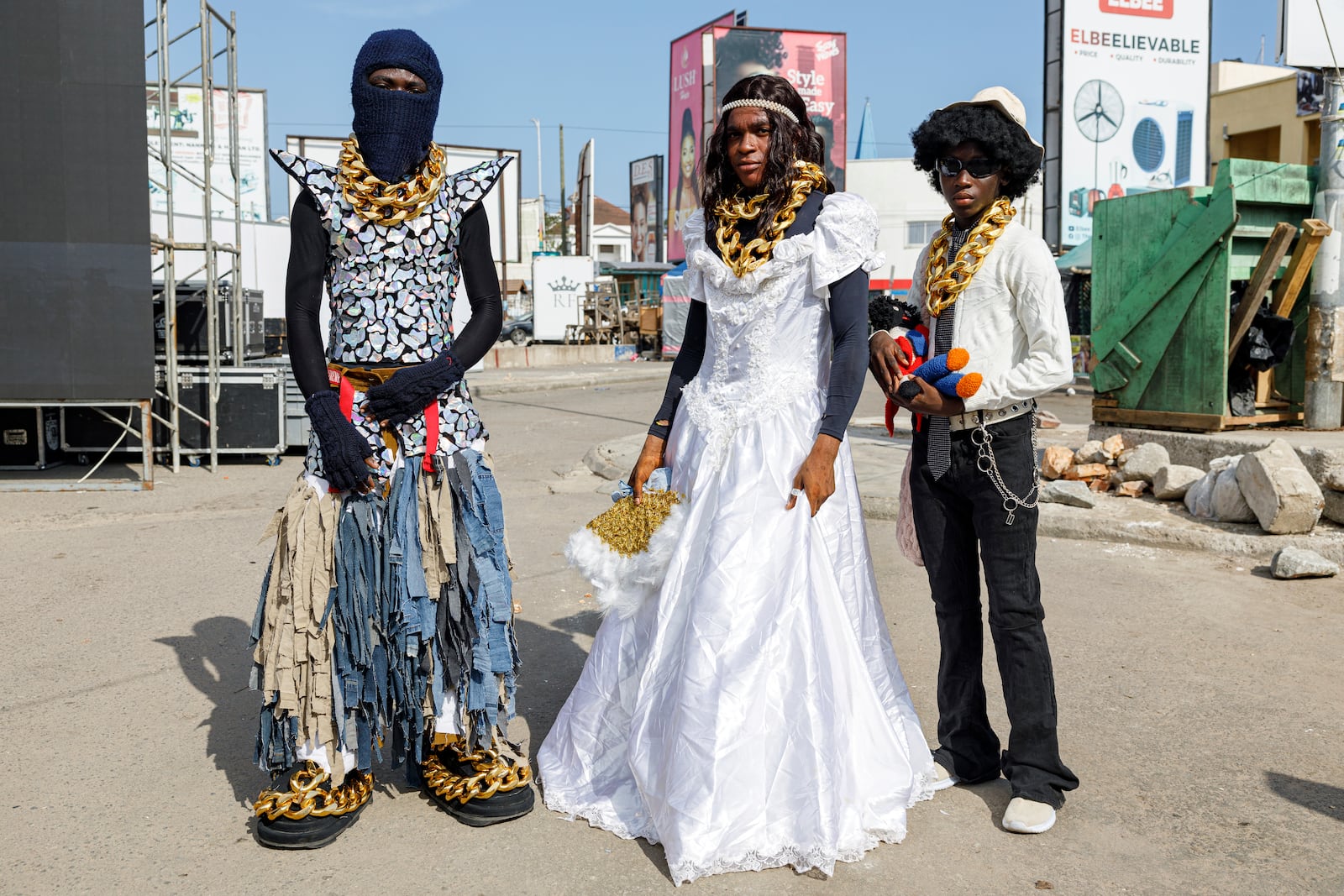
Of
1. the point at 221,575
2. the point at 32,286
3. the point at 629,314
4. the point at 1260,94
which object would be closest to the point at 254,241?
the point at 32,286

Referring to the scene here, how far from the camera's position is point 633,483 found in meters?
3.59

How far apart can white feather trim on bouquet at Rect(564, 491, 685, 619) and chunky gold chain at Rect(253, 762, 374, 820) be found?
916mm

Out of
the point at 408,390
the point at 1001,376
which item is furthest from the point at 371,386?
the point at 1001,376

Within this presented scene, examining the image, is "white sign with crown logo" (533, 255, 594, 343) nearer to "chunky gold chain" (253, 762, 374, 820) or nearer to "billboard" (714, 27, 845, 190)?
"billboard" (714, 27, 845, 190)

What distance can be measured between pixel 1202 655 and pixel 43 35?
352 inches

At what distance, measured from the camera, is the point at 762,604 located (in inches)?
122

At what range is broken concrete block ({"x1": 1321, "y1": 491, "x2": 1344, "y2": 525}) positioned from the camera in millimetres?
6777

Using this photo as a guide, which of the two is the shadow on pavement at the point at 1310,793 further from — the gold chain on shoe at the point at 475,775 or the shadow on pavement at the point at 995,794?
the gold chain on shoe at the point at 475,775

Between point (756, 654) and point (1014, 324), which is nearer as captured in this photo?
point (756, 654)

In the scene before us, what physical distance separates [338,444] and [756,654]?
4.26 feet

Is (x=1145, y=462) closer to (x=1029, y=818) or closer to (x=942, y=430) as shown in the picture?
(x=942, y=430)

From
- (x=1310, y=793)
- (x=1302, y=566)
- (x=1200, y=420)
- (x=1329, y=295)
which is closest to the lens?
(x=1310, y=793)

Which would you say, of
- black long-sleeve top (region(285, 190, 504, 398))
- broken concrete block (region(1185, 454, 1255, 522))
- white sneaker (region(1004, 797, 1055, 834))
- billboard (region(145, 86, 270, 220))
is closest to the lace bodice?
black long-sleeve top (region(285, 190, 504, 398))

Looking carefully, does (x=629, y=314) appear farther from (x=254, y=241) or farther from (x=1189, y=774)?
(x=1189, y=774)
